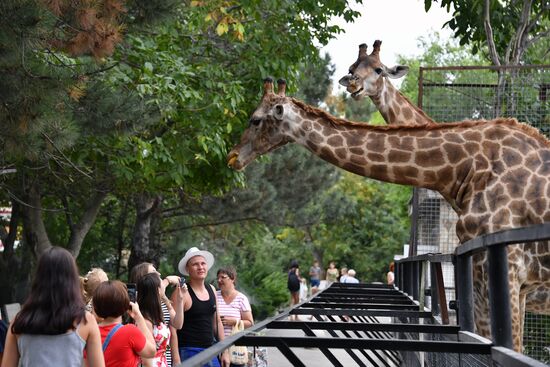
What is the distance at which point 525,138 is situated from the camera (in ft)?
27.6

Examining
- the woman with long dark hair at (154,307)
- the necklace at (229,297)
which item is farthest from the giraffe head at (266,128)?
the woman with long dark hair at (154,307)

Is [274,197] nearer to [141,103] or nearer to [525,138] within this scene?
[141,103]

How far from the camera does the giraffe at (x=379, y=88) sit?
40.8 feet

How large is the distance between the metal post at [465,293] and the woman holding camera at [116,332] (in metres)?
1.91

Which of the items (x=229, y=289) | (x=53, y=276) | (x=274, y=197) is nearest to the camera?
(x=53, y=276)

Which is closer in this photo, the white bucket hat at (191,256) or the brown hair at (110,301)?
the brown hair at (110,301)

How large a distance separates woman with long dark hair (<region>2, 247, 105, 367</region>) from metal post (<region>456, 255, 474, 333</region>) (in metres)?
1.88

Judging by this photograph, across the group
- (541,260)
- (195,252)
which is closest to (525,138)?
(541,260)

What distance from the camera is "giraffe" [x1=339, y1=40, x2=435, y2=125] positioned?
12.4 metres

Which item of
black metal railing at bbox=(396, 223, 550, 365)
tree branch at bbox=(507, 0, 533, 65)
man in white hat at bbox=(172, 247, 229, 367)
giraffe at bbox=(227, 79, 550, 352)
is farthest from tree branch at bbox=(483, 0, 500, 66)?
black metal railing at bbox=(396, 223, 550, 365)

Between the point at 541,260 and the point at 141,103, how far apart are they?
577 centimetres

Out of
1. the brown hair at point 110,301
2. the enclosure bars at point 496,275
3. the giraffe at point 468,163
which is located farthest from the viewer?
the giraffe at point 468,163

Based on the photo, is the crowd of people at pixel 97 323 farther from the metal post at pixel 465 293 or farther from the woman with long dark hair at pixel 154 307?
the metal post at pixel 465 293

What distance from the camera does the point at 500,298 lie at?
399cm
